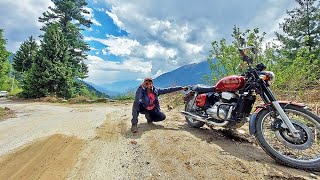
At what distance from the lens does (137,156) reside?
4176mm

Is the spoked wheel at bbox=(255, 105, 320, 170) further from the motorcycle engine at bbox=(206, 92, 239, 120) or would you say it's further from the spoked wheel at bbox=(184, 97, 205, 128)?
the spoked wheel at bbox=(184, 97, 205, 128)

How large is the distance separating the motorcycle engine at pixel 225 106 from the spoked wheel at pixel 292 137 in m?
0.70

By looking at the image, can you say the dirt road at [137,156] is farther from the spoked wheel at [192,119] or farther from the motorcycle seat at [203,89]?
the motorcycle seat at [203,89]

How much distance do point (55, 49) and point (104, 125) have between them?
1751 centimetres

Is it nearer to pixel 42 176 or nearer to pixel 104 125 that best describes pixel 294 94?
pixel 104 125

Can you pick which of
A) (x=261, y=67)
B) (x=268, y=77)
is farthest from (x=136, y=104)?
(x=268, y=77)

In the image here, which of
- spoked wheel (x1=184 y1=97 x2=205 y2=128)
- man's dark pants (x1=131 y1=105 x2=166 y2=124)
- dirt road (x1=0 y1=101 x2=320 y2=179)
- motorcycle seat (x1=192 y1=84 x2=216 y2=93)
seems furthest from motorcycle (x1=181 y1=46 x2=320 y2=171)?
man's dark pants (x1=131 y1=105 x2=166 y2=124)

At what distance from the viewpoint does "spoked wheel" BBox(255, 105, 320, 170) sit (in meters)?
3.40

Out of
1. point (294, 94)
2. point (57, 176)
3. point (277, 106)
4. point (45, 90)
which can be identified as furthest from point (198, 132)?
point (45, 90)

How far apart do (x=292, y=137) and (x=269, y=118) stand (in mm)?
431

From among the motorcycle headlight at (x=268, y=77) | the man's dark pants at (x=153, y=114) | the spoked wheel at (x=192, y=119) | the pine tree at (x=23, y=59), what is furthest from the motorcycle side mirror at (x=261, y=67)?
the pine tree at (x=23, y=59)

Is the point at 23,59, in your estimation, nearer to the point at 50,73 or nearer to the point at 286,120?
the point at 50,73

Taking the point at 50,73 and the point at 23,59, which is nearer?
the point at 50,73

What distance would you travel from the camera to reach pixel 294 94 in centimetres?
791
